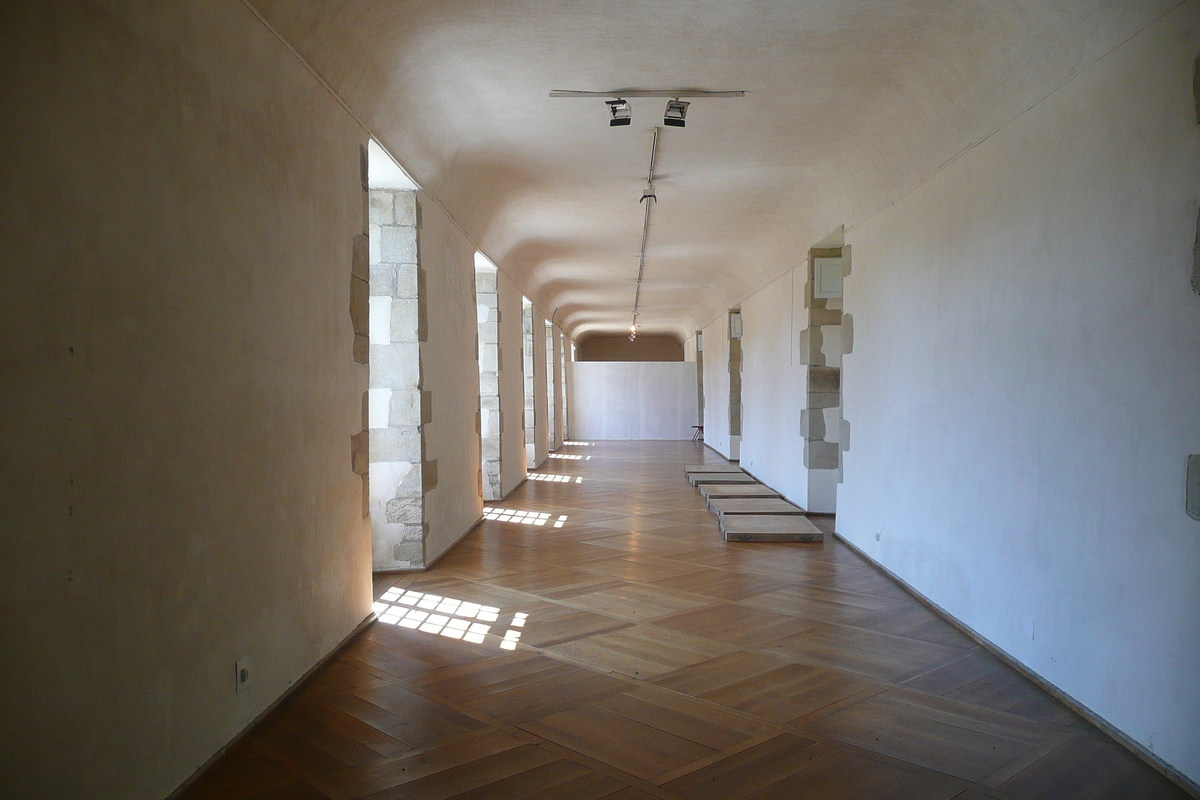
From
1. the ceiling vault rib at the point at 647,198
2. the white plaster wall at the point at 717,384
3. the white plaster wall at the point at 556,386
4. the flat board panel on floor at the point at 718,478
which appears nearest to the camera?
the ceiling vault rib at the point at 647,198

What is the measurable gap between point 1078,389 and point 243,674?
3.22 m

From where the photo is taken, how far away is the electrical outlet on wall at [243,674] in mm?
2498

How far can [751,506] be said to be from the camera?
709cm

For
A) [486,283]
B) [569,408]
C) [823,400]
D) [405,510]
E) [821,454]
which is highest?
[486,283]

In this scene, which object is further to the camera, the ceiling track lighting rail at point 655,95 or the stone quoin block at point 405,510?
the stone quoin block at point 405,510

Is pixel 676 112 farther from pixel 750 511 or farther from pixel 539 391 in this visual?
pixel 539 391

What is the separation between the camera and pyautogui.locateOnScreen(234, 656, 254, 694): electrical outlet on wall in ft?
8.20

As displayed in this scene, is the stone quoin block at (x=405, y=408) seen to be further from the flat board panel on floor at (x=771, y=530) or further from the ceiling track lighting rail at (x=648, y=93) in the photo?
the flat board panel on floor at (x=771, y=530)

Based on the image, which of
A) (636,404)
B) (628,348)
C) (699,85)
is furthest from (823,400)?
(628,348)

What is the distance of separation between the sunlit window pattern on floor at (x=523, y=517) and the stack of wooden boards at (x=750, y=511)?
4.91 ft

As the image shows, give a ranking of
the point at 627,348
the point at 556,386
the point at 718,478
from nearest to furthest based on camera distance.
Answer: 1. the point at 718,478
2. the point at 556,386
3. the point at 627,348

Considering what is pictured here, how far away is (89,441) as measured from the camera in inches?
70.2

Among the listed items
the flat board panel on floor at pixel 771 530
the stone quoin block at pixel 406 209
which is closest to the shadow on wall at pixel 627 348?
the flat board panel on floor at pixel 771 530

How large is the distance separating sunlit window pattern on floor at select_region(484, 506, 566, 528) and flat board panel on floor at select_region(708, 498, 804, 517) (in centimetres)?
150
